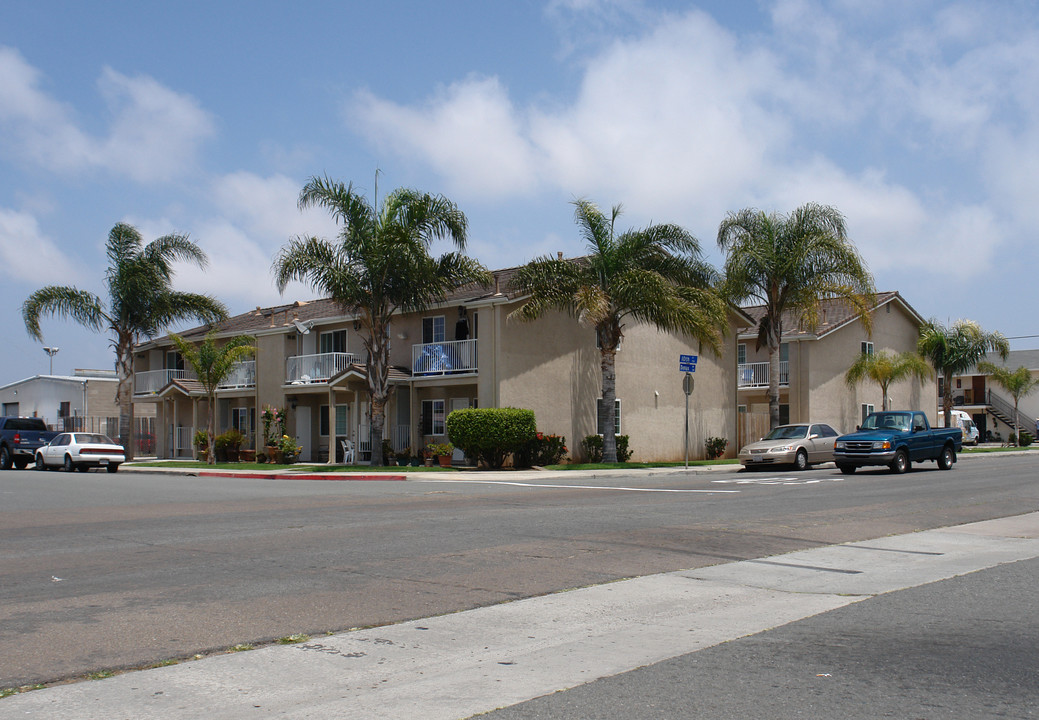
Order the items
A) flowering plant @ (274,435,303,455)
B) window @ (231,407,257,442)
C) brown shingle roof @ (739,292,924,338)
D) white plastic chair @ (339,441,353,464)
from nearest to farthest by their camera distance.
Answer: white plastic chair @ (339,441,353,464)
flowering plant @ (274,435,303,455)
window @ (231,407,257,442)
brown shingle roof @ (739,292,924,338)

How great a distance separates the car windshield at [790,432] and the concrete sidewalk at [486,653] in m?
21.5

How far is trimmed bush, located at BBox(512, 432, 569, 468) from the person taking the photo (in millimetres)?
31234

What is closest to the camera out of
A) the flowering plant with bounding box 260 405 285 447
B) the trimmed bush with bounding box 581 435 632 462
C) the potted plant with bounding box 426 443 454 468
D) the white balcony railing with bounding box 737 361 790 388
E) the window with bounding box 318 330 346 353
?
the potted plant with bounding box 426 443 454 468

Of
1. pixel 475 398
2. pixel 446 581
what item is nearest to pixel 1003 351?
pixel 475 398

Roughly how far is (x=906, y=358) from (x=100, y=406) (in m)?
44.1

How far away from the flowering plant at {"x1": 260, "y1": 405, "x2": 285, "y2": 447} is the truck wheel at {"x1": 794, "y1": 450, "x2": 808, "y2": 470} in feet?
64.9

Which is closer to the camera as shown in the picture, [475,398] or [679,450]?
[475,398]

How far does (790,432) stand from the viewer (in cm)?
3131

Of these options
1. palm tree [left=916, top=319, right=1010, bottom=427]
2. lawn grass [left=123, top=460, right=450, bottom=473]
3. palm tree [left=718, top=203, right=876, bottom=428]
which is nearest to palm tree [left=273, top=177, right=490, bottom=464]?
lawn grass [left=123, top=460, right=450, bottom=473]

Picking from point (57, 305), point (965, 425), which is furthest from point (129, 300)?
point (965, 425)

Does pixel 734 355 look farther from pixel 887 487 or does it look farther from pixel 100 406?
pixel 100 406

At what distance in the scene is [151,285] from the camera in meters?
38.1

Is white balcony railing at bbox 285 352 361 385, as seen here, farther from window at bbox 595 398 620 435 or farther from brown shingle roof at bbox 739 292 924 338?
brown shingle roof at bbox 739 292 924 338

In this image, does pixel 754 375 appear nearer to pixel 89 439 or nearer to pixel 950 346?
pixel 950 346
